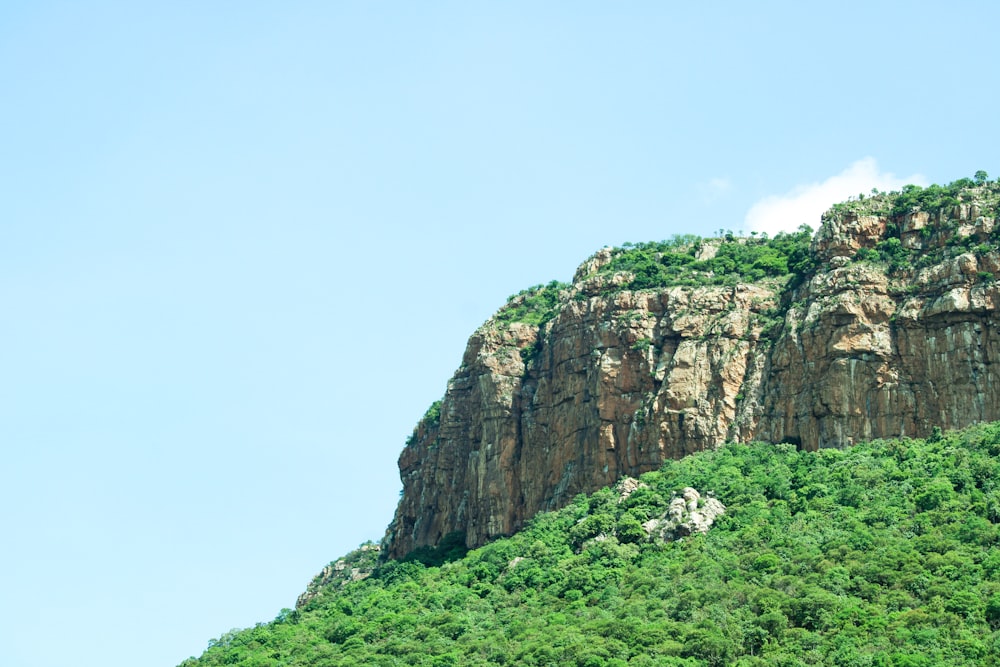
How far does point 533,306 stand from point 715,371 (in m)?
22.2

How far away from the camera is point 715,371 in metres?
109

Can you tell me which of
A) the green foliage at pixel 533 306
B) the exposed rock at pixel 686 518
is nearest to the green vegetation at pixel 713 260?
the green foliage at pixel 533 306

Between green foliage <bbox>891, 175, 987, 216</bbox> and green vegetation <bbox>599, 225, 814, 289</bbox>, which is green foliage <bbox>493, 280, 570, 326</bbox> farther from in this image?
green foliage <bbox>891, 175, 987, 216</bbox>

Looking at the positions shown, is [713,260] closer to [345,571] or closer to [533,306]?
[533,306]

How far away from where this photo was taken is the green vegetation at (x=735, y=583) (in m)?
81.2

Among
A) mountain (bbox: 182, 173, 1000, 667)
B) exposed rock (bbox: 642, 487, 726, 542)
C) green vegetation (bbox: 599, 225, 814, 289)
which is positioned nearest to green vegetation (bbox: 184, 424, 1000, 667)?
mountain (bbox: 182, 173, 1000, 667)

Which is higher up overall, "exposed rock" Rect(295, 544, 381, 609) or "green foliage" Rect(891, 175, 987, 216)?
"green foliage" Rect(891, 175, 987, 216)

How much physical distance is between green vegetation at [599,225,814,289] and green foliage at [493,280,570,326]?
5.40m

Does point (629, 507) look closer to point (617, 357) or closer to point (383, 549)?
point (617, 357)

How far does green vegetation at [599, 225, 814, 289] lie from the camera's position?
117250 millimetres

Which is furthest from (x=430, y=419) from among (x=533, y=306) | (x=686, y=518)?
(x=686, y=518)

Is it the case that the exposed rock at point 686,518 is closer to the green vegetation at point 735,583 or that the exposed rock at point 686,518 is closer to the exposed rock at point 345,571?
the green vegetation at point 735,583

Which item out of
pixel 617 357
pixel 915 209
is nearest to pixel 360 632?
pixel 617 357

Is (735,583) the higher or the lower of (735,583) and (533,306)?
the lower
